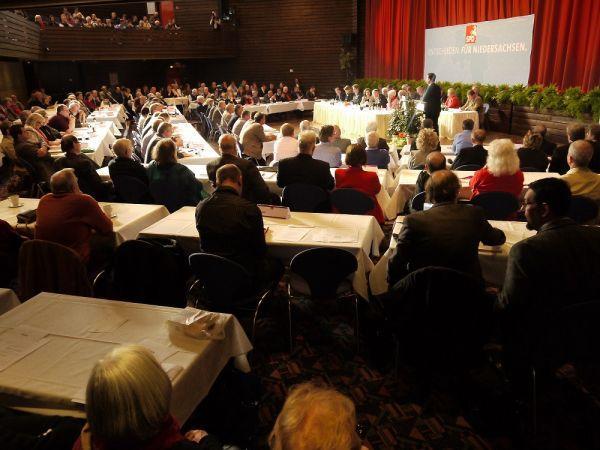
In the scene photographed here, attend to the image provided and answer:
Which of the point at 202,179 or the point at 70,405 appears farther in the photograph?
the point at 202,179

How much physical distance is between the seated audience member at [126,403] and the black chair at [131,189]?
3796mm

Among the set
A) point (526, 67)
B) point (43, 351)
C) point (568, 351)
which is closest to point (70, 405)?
point (43, 351)

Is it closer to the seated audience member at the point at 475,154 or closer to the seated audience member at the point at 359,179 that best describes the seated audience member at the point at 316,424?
the seated audience member at the point at 359,179

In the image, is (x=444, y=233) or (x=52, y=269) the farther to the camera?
(x=52, y=269)

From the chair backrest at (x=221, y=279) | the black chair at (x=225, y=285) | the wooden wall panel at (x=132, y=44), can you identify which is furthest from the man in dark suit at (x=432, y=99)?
the wooden wall panel at (x=132, y=44)

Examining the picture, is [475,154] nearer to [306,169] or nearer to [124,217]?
[306,169]

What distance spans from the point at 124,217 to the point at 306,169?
1.69 m

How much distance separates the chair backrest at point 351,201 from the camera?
13.5ft

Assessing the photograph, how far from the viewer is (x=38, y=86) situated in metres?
17.3

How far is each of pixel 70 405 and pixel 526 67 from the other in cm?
1160

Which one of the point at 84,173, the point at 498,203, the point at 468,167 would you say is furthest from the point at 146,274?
the point at 468,167

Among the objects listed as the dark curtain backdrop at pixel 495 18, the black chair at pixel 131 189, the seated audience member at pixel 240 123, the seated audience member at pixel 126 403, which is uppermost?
the dark curtain backdrop at pixel 495 18

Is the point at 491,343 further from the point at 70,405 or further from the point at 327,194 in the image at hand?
the point at 70,405

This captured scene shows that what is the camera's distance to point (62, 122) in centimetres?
897
